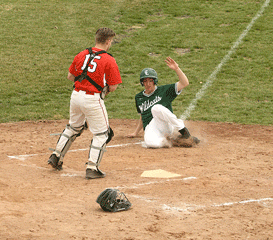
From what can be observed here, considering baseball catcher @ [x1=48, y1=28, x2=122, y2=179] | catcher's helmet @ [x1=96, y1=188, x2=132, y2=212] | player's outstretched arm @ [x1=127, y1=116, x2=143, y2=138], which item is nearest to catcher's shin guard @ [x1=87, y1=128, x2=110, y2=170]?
baseball catcher @ [x1=48, y1=28, x2=122, y2=179]

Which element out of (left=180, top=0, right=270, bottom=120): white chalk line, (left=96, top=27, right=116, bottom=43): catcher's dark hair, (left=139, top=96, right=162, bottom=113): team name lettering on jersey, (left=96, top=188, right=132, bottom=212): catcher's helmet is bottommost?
(left=180, top=0, right=270, bottom=120): white chalk line

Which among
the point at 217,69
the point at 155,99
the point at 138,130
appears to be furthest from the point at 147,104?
the point at 217,69

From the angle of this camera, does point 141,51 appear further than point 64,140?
Yes

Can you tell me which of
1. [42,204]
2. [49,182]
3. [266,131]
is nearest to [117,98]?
[266,131]

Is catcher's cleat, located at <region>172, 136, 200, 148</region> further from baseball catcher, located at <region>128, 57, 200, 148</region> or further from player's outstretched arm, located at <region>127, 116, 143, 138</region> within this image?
player's outstretched arm, located at <region>127, 116, 143, 138</region>

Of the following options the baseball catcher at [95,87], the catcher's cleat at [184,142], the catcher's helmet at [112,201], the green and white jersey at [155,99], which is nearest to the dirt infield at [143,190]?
the catcher's helmet at [112,201]

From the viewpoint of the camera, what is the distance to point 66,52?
15.2 metres

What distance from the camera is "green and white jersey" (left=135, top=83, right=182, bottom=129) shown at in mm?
8016

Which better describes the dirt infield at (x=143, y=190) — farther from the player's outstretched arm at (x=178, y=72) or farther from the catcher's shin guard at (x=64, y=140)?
the player's outstretched arm at (x=178, y=72)

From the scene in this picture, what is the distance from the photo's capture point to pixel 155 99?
8.12m

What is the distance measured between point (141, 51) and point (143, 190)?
1061 centimetres

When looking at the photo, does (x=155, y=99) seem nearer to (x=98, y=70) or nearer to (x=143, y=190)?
(x=98, y=70)

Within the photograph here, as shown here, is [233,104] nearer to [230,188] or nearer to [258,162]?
[258,162]

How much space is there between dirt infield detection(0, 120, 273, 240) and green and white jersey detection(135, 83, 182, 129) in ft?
1.99
